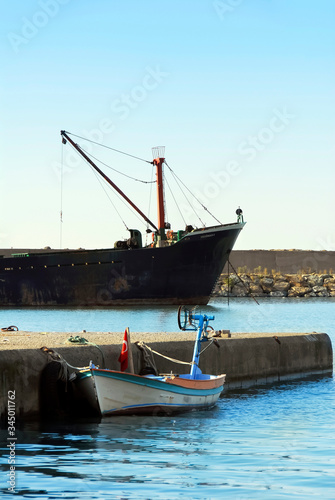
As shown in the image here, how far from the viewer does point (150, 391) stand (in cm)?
1370

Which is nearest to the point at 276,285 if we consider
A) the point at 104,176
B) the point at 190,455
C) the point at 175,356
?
the point at 104,176

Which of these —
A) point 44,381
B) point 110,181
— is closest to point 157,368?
point 44,381

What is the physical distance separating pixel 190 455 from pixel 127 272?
151 ft

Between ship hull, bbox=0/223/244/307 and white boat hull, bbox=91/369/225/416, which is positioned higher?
ship hull, bbox=0/223/244/307

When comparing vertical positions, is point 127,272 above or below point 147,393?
above

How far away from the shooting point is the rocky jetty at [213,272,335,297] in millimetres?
80938

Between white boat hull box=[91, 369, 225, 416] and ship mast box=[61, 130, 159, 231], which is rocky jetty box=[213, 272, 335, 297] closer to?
ship mast box=[61, 130, 159, 231]

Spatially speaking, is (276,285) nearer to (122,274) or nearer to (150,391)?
(122,274)

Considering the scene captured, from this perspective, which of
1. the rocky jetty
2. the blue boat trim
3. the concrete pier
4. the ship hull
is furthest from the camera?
the rocky jetty

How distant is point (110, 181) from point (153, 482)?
5113cm

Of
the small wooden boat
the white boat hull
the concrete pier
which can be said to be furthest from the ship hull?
the white boat hull

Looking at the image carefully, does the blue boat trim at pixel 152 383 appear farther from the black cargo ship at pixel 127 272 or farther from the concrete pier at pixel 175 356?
the black cargo ship at pixel 127 272

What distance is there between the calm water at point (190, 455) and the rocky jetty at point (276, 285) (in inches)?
2540

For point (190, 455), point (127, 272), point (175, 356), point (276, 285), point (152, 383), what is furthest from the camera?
point (276, 285)
